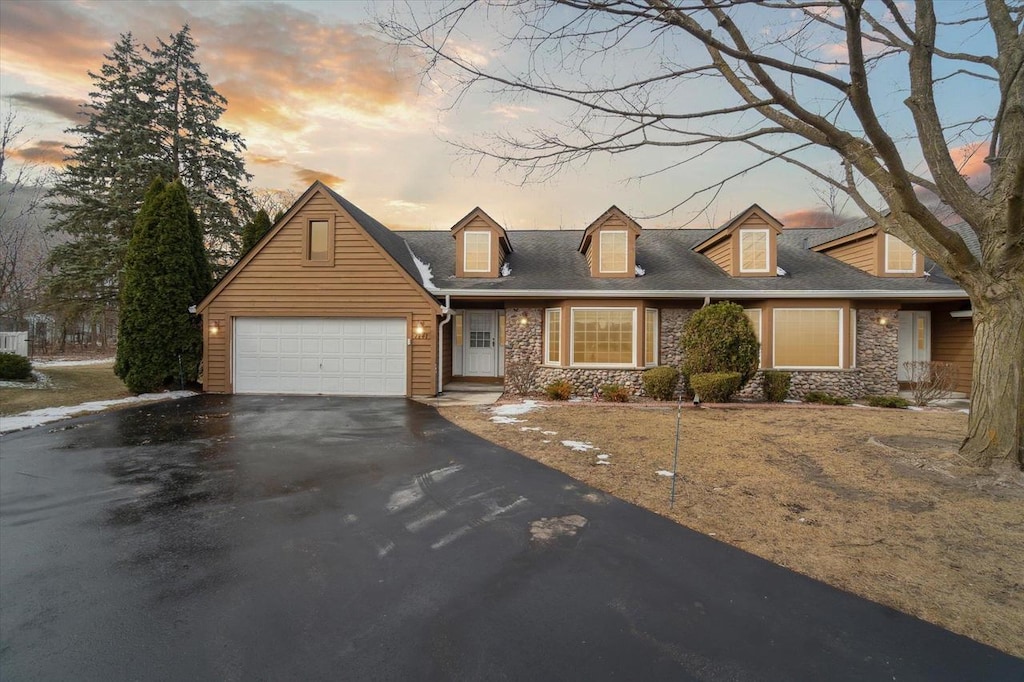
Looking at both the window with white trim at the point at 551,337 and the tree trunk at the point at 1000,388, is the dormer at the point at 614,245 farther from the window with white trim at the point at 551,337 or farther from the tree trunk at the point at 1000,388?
the tree trunk at the point at 1000,388

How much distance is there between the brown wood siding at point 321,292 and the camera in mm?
11688

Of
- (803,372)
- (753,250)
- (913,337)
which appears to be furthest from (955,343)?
(753,250)

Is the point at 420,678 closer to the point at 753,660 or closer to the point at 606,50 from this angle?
the point at 753,660

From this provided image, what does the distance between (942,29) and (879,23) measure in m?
0.83

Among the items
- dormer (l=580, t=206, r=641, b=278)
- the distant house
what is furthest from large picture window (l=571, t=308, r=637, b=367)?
dormer (l=580, t=206, r=641, b=278)

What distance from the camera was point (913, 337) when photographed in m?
13.1

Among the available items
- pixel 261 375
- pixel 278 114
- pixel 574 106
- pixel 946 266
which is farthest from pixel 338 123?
pixel 946 266

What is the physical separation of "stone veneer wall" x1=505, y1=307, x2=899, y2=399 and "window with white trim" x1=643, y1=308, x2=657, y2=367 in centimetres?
23

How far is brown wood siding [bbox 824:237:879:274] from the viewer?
12.7m

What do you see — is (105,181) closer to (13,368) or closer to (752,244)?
(13,368)

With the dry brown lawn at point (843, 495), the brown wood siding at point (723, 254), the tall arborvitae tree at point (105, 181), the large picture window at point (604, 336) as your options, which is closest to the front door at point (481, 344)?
the large picture window at point (604, 336)

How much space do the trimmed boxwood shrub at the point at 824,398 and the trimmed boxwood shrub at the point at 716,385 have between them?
90.5 inches

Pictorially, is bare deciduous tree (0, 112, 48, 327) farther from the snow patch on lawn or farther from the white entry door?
the white entry door

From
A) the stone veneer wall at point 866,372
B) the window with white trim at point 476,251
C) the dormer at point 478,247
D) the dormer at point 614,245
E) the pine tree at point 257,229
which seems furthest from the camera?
the pine tree at point 257,229
